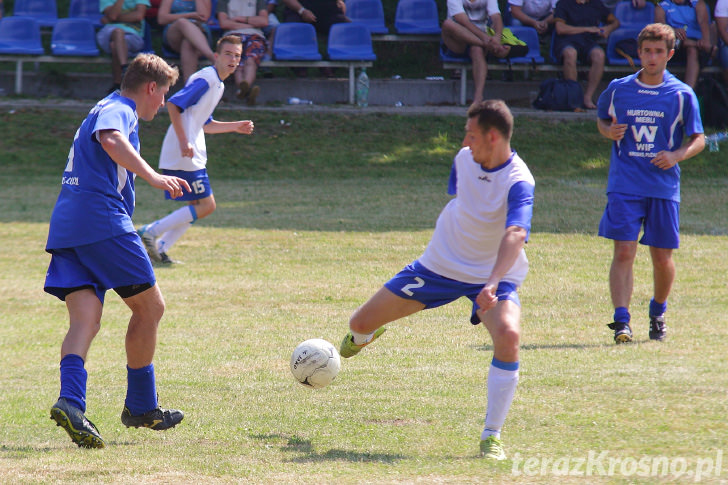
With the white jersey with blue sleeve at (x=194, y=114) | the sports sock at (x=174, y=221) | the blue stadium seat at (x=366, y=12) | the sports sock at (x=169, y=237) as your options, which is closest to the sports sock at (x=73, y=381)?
the white jersey with blue sleeve at (x=194, y=114)

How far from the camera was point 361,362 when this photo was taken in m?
6.38

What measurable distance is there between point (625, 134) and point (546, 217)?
549cm

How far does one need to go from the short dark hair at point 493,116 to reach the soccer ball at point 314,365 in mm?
1717

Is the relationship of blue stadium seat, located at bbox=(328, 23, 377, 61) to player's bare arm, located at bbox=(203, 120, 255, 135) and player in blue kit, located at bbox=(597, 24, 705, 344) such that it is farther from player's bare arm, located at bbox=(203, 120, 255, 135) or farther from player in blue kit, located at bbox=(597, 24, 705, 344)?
player in blue kit, located at bbox=(597, 24, 705, 344)

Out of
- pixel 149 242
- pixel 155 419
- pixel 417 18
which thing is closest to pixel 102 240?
pixel 155 419

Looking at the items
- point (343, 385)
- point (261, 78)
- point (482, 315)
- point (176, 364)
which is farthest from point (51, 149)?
point (482, 315)

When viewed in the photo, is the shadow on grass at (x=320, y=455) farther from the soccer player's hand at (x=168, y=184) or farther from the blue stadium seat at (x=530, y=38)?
the blue stadium seat at (x=530, y=38)

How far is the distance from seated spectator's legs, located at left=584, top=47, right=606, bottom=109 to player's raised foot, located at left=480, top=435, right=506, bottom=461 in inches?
539

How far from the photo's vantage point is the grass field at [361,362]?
171 inches

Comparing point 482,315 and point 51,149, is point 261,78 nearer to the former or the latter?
point 51,149

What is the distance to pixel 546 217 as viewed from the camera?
1236cm

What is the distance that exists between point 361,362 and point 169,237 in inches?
172

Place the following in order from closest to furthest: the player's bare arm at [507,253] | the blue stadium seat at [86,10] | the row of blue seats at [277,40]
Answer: the player's bare arm at [507,253], the row of blue seats at [277,40], the blue stadium seat at [86,10]

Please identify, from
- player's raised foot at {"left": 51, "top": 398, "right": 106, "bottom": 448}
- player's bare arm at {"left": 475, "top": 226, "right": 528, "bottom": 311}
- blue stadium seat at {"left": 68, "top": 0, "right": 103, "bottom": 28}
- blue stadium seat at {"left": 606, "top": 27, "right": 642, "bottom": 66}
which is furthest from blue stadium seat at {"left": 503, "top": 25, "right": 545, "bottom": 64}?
player's raised foot at {"left": 51, "top": 398, "right": 106, "bottom": 448}
